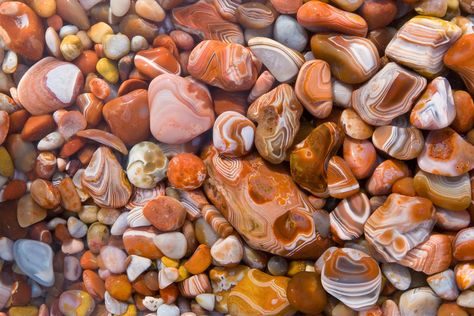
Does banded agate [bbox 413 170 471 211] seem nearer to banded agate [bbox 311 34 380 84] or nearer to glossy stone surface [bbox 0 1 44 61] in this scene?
banded agate [bbox 311 34 380 84]

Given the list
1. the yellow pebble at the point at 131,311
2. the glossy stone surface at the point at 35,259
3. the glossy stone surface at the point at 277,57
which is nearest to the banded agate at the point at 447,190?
the glossy stone surface at the point at 277,57

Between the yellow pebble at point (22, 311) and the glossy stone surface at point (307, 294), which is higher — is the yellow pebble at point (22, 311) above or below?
below

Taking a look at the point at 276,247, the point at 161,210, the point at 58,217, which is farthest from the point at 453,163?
the point at 58,217

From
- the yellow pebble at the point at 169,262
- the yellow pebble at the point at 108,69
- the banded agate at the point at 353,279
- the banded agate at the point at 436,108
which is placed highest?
the banded agate at the point at 436,108

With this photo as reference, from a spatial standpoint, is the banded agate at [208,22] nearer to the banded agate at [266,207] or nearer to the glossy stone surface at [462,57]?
the banded agate at [266,207]

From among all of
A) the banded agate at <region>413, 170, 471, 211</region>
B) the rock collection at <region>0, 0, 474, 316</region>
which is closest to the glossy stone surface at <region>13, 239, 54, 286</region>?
the rock collection at <region>0, 0, 474, 316</region>

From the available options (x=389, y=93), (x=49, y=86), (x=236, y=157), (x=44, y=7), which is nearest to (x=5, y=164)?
(x=49, y=86)
